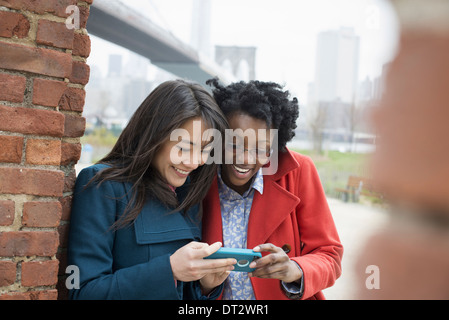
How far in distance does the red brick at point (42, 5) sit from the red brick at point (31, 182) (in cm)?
49

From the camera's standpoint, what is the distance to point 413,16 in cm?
17

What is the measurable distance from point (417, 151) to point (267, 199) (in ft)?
5.72

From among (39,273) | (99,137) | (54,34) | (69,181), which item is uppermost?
(54,34)

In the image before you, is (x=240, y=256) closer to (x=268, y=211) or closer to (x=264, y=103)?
(x=268, y=211)

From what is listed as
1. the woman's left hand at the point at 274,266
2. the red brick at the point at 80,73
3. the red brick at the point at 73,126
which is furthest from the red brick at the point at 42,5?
the woman's left hand at the point at 274,266

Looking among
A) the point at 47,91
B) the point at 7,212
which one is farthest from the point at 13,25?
the point at 7,212

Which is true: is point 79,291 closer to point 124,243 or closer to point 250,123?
point 124,243

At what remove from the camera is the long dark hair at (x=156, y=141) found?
63.8 inches

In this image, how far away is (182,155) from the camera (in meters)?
1.64

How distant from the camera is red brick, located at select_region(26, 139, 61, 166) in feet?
4.32

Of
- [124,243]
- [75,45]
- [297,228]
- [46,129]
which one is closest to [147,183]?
[124,243]

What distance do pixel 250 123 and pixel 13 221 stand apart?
1.01m

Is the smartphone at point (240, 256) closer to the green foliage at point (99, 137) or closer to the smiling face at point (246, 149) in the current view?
the smiling face at point (246, 149)
